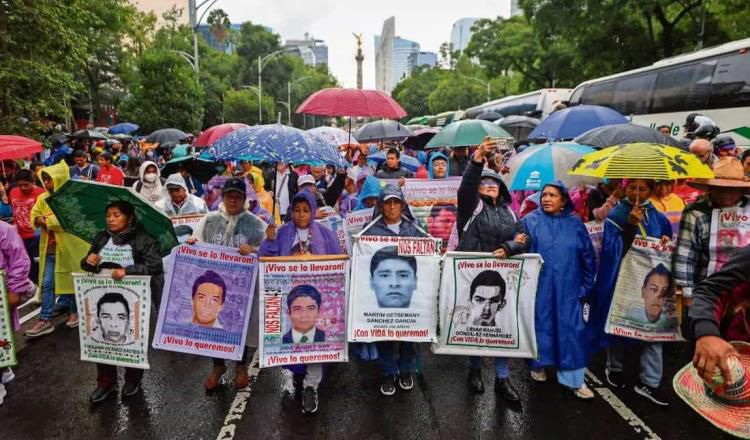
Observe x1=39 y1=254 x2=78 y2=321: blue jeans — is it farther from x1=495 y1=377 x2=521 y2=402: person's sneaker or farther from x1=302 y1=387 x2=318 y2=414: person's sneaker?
x1=495 y1=377 x2=521 y2=402: person's sneaker

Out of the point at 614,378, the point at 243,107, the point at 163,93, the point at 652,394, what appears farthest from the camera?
the point at 243,107

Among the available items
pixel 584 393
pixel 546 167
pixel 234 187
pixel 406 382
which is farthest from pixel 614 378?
pixel 234 187

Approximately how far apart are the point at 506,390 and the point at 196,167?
17.0ft

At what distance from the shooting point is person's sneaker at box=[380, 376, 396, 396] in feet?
14.9

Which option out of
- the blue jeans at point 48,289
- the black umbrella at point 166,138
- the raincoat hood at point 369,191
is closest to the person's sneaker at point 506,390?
the raincoat hood at point 369,191

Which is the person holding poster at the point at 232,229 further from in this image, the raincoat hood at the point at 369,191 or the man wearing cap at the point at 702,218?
the man wearing cap at the point at 702,218

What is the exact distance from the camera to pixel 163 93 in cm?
2656

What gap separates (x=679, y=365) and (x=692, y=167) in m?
2.31

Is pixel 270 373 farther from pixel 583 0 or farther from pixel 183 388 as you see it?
pixel 583 0

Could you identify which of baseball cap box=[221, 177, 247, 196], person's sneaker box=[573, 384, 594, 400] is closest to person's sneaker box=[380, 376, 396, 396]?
person's sneaker box=[573, 384, 594, 400]

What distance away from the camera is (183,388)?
15.4 ft

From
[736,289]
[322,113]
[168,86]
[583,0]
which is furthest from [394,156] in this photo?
[168,86]

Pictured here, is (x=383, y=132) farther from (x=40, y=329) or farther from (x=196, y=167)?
(x=40, y=329)

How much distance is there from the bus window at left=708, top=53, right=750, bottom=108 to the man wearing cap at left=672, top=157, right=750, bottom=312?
989 centimetres
